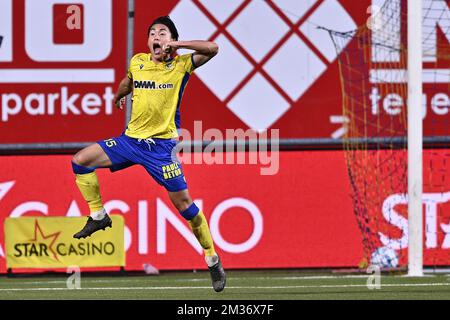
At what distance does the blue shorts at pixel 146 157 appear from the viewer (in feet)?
36.4

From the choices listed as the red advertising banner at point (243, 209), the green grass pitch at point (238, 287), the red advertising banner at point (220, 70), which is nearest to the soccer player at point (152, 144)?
the green grass pitch at point (238, 287)

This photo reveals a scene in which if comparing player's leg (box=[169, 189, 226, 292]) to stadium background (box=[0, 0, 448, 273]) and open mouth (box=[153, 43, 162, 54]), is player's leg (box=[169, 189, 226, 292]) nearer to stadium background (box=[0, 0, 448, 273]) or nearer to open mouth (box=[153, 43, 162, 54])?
open mouth (box=[153, 43, 162, 54])

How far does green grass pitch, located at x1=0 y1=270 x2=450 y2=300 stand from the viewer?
37.4 feet

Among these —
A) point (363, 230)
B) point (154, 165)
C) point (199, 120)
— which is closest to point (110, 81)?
point (199, 120)

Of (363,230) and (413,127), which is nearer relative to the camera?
(413,127)

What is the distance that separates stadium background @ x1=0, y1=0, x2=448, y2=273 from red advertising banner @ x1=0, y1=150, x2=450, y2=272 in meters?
0.01

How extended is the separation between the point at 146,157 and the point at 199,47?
41.6 inches

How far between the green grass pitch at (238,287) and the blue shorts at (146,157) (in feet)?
3.38

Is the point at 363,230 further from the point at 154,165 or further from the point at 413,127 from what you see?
the point at 154,165

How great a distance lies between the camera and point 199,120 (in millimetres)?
15938

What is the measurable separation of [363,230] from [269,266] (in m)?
1.19

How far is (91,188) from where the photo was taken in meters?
11.2

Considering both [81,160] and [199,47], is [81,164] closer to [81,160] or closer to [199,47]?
[81,160]

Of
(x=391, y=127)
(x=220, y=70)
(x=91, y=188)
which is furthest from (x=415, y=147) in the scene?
(x=91, y=188)
